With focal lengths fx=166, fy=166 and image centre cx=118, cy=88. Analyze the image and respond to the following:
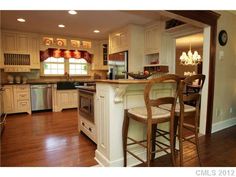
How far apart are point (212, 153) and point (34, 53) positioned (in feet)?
16.9

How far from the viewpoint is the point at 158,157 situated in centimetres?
224

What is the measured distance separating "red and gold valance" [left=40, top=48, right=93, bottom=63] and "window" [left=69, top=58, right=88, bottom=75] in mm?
190

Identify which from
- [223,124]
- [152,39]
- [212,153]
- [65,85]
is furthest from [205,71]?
[65,85]

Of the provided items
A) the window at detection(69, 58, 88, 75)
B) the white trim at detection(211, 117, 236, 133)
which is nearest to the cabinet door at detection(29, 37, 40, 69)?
the window at detection(69, 58, 88, 75)

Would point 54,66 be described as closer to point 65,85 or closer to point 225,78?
point 65,85

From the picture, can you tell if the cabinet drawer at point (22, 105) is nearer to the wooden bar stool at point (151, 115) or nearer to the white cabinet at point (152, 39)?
the white cabinet at point (152, 39)

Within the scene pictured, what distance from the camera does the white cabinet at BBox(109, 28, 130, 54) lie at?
4418 mm

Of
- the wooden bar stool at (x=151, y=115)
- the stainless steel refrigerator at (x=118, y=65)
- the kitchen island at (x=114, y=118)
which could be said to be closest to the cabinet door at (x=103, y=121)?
the kitchen island at (x=114, y=118)

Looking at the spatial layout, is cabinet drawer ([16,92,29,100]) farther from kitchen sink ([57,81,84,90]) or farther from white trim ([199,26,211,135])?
white trim ([199,26,211,135])

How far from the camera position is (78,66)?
6113 millimetres

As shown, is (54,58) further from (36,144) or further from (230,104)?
(230,104)

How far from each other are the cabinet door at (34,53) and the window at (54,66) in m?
0.37

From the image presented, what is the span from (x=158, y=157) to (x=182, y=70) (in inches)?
344

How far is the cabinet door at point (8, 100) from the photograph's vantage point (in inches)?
176
